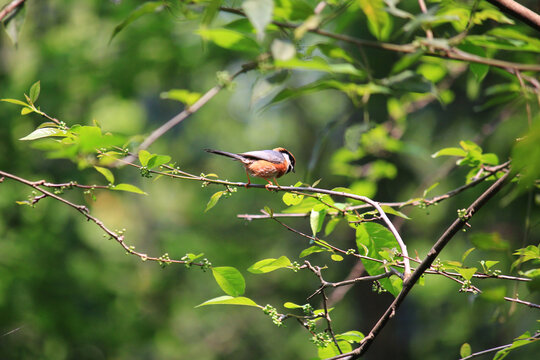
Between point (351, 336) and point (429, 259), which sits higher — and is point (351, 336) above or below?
below

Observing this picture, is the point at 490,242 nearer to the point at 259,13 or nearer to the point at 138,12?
the point at 259,13

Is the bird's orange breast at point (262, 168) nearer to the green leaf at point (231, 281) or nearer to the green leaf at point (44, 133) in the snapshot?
the green leaf at point (231, 281)

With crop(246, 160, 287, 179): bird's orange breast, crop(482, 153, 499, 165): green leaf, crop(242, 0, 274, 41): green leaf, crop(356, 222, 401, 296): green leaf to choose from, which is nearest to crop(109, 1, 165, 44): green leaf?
crop(242, 0, 274, 41): green leaf

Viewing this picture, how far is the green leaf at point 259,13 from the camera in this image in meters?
1.06

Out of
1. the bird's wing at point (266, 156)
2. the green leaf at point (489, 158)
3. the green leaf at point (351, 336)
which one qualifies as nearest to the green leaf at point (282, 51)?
the green leaf at point (351, 336)

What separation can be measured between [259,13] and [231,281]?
972 mm

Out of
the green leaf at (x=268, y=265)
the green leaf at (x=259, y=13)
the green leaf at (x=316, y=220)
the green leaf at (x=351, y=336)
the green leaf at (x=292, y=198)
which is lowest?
the green leaf at (x=351, y=336)

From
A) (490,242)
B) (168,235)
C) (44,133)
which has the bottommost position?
(168,235)

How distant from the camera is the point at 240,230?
1017 centimetres

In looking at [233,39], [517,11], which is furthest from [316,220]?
[517,11]

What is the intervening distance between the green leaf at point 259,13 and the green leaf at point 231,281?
2.98ft

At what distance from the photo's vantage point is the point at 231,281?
65.2 inches

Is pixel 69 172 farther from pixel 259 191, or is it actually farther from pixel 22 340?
pixel 259 191

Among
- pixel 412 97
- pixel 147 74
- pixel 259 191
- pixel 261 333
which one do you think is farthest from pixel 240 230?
pixel 412 97
